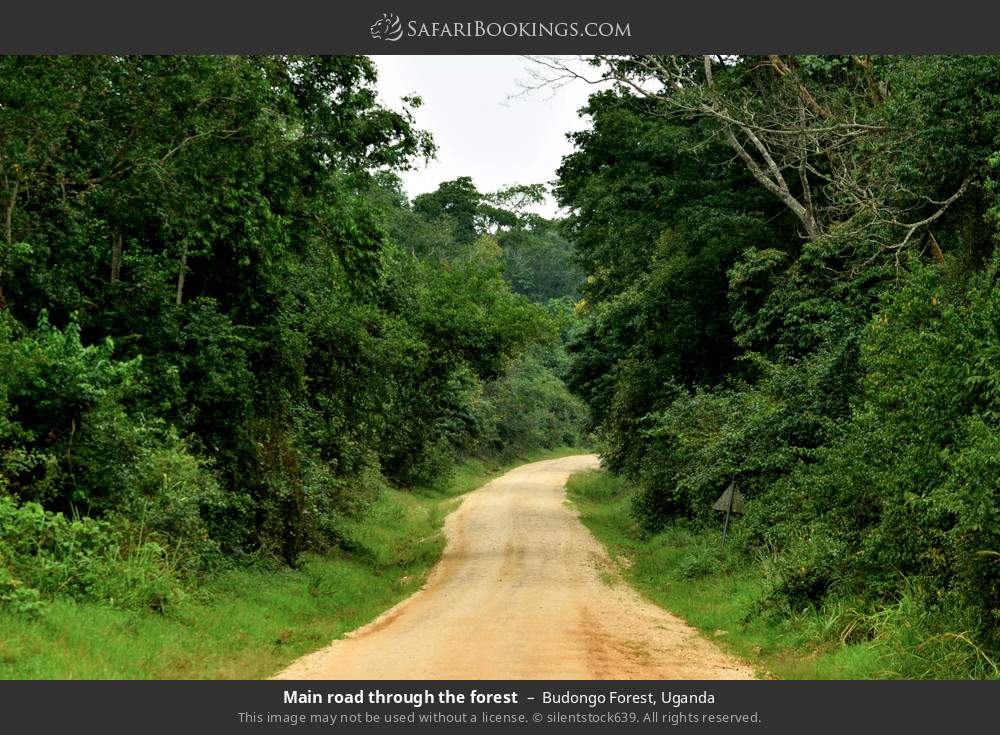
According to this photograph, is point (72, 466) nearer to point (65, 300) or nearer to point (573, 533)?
point (65, 300)

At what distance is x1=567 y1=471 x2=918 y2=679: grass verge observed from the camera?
10.0 m

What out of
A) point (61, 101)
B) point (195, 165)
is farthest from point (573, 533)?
point (61, 101)

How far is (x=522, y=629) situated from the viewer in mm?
12633

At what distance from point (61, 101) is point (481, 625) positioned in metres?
9.02

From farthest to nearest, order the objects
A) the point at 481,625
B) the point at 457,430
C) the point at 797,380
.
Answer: the point at 457,430 → the point at 797,380 → the point at 481,625

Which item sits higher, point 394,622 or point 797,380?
point 797,380

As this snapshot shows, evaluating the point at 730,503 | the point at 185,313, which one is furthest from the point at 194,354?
the point at 730,503

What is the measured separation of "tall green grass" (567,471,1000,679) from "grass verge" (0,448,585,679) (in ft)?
16.4

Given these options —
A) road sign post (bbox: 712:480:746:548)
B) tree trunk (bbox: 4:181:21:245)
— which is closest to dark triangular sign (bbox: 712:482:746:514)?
road sign post (bbox: 712:480:746:548)

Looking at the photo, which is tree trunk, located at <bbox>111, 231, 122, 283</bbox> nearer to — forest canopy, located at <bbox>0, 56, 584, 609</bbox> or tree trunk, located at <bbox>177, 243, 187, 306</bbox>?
forest canopy, located at <bbox>0, 56, 584, 609</bbox>

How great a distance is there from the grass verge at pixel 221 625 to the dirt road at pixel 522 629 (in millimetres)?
537

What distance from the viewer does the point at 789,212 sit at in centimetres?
2773

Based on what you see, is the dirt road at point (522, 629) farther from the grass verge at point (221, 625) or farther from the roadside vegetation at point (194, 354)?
the roadside vegetation at point (194, 354)

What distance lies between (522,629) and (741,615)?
3387 millimetres
